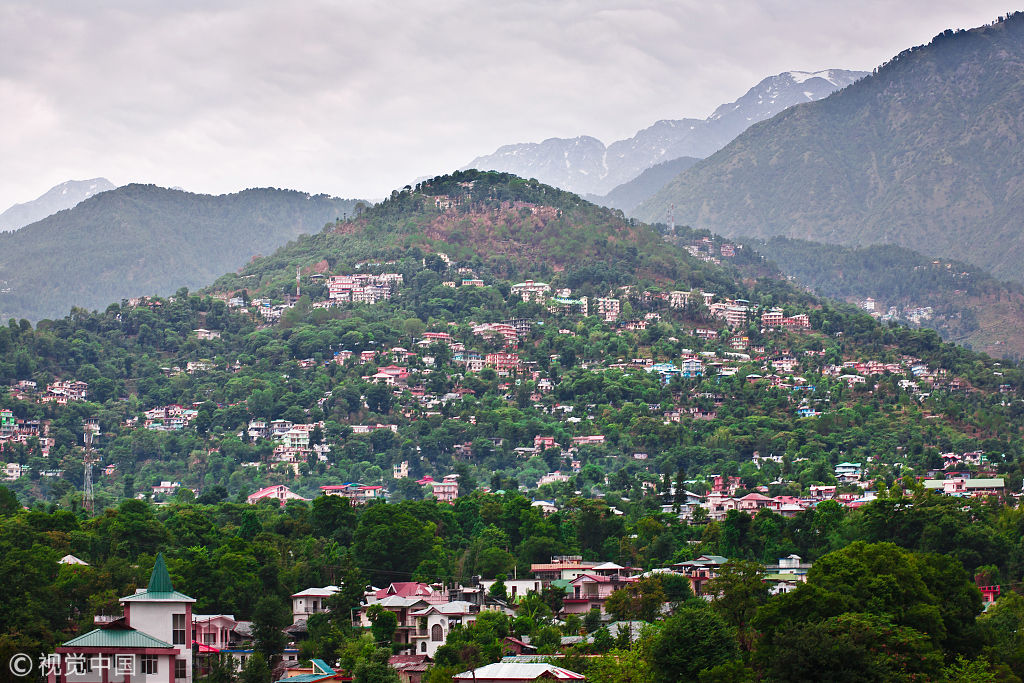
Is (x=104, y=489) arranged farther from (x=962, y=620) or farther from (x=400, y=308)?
(x=962, y=620)

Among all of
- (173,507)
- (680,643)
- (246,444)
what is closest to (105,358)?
(246,444)

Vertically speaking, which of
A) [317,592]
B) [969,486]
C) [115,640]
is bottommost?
[317,592]

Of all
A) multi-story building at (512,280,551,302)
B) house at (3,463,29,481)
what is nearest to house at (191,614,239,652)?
house at (3,463,29,481)

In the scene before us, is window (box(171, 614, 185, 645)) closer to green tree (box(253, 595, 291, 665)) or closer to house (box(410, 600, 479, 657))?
green tree (box(253, 595, 291, 665))

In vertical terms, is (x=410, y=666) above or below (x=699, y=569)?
below

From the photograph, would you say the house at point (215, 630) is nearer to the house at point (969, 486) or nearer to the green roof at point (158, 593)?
the green roof at point (158, 593)

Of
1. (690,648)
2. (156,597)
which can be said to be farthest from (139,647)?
(690,648)

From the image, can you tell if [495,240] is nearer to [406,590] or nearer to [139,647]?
[406,590]
